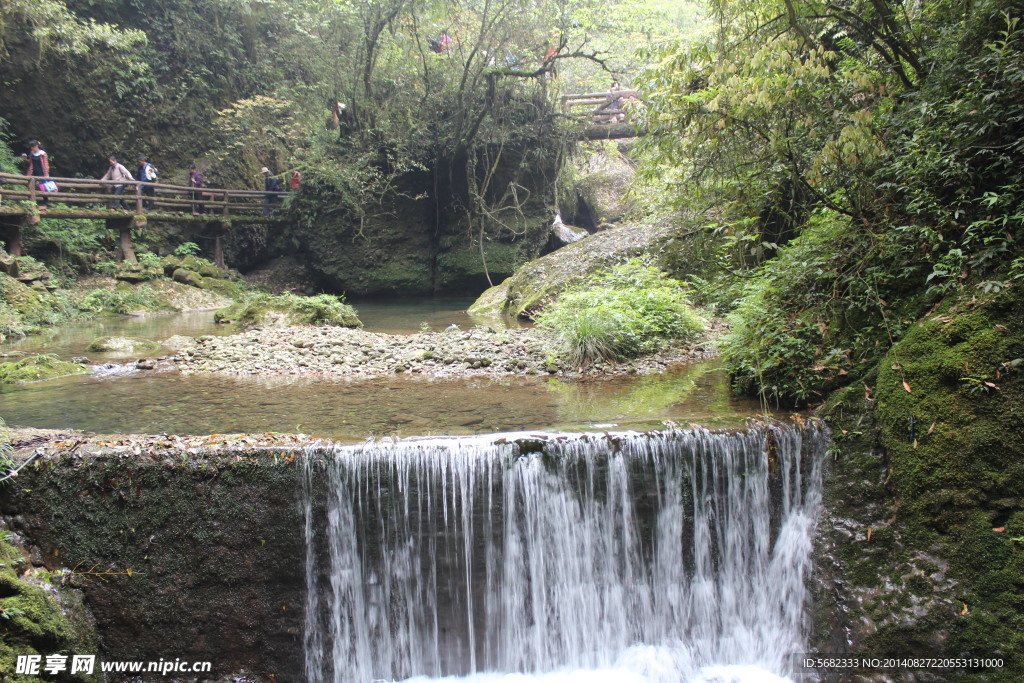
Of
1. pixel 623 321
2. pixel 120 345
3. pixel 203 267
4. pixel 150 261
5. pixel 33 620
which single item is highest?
pixel 150 261

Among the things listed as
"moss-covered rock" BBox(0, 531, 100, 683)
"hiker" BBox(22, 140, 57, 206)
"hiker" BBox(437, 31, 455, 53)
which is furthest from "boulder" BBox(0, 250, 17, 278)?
"moss-covered rock" BBox(0, 531, 100, 683)

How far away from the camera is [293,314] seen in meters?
12.4

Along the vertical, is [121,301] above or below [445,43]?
below

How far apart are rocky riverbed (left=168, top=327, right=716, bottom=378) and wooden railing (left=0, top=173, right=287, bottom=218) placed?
34.3 feet

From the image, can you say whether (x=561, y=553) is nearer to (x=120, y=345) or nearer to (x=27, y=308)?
(x=120, y=345)

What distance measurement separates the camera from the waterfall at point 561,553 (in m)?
4.66

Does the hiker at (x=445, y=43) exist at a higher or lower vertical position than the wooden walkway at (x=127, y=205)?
higher

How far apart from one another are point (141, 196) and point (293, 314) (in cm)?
1051

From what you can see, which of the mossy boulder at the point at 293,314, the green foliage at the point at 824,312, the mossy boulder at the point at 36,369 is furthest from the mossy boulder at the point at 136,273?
the green foliage at the point at 824,312

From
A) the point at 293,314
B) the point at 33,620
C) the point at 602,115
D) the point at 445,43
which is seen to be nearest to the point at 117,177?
the point at 445,43

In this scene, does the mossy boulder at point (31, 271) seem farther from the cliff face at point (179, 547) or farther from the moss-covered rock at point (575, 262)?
the cliff face at point (179, 547)

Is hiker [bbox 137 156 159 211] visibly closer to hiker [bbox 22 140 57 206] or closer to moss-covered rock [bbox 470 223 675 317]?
hiker [bbox 22 140 57 206]

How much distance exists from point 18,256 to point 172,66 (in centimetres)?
989

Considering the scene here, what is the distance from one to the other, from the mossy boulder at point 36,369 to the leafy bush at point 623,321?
22.0ft
